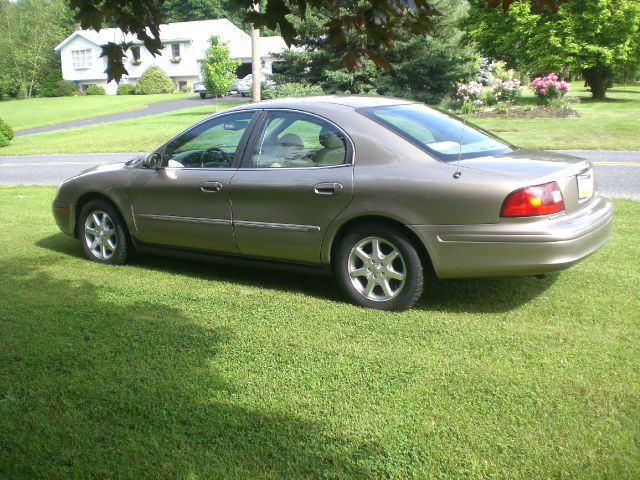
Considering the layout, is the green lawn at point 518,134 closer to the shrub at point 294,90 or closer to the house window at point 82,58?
the shrub at point 294,90

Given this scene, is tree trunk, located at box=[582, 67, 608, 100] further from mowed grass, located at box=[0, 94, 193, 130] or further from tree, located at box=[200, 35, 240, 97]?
mowed grass, located at box=[0, 94, 193, 130]

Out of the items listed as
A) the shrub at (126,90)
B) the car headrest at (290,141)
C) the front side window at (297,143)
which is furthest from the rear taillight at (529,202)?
the shrub at (126,90)

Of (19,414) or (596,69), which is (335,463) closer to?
(19,414)

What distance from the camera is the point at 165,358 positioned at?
4328 millimetres

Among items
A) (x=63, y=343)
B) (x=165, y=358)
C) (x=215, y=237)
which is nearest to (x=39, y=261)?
(x=215, y=237)

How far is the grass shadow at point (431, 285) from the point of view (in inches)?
210

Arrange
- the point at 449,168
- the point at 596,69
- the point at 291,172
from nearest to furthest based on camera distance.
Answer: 1. the point at 449,168
2. the point at 291,172
3. the point at 596,69

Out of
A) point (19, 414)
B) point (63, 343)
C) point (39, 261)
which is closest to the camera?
point (19, 414)

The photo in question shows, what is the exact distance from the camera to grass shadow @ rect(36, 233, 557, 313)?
5332 millimetres

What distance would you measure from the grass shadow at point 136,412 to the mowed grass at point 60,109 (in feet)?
123

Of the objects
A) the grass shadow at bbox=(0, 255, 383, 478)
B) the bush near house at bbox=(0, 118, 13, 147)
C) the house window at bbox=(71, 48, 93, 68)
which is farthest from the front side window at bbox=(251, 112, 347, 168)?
the house window at bbox=(71, 48, 93, 68)

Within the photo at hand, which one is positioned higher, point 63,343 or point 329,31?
point 329,31

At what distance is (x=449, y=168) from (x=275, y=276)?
84.6 inches

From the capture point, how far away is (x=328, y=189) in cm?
532
